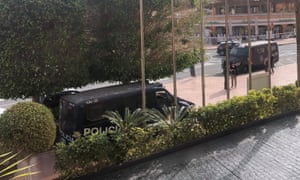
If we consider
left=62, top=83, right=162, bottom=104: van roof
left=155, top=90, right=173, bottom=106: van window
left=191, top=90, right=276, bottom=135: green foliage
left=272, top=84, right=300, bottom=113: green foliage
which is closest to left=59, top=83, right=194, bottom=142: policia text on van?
left=62, top=83, right=162, bottom=104: van roof

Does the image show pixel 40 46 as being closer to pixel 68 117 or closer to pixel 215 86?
pixel 68 117

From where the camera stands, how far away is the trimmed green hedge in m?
5.78

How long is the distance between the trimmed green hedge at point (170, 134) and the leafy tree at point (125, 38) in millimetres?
2321

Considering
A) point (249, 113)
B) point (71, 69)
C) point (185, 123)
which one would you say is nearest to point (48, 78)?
point (71, 69)

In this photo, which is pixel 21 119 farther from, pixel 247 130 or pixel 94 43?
pixel 247 130

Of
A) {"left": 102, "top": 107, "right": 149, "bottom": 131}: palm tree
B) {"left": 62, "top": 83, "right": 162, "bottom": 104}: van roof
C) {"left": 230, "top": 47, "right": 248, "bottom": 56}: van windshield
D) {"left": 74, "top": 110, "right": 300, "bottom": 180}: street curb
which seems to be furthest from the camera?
{"left": 230, "top": 47, "right": 248, "bottom": 56}: van windshield

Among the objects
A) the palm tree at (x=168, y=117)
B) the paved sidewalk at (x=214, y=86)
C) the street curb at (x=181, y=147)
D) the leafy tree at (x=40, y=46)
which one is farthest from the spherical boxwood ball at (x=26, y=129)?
the paved sidewalk at (x=214, y=86)

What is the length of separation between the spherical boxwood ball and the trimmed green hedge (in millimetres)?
401

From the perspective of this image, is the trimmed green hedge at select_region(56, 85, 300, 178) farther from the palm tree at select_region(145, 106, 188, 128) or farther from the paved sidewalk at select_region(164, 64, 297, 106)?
the paved sidewalk at select_region(164, 64, 297, 106)

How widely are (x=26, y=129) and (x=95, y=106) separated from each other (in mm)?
2131

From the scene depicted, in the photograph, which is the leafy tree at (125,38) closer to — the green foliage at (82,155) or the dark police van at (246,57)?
the green foliage at (82,155)

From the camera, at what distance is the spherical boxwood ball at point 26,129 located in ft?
17.4

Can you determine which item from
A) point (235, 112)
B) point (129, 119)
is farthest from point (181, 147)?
point (235, 112)

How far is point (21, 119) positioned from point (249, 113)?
17.1 feet
